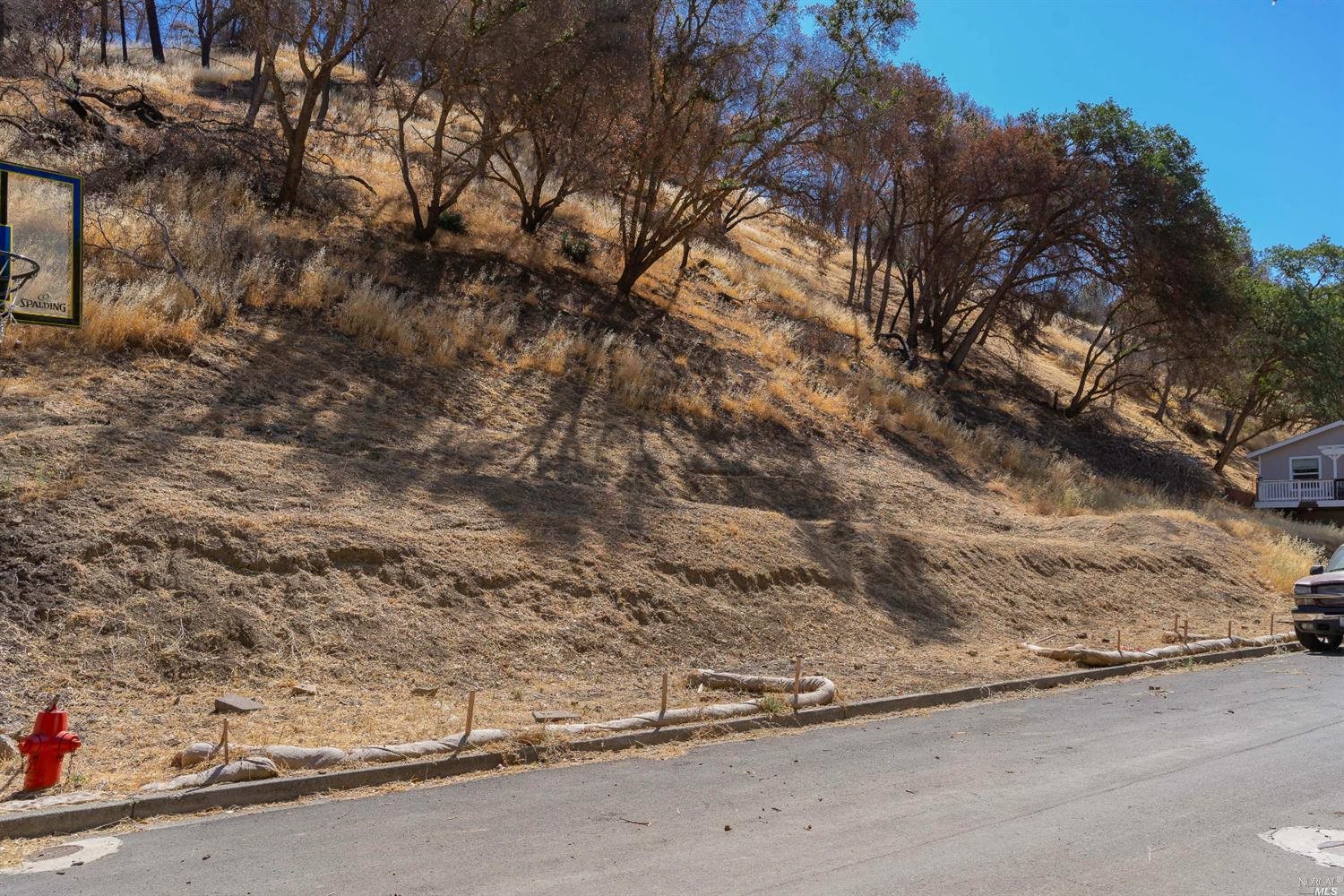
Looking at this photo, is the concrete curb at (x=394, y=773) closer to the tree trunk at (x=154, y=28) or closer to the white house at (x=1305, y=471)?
the white house at (x=1305, y=471)

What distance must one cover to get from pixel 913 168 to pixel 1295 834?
30.2m

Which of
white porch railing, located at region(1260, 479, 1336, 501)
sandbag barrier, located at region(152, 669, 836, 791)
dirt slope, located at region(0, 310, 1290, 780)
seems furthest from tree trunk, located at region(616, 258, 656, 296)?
white porch railing, located at region(1260, 479, 1336, 501)

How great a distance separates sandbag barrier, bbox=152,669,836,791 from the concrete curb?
108 millimetres

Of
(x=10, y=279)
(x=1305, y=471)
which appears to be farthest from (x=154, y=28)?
(x=1305, y=471)

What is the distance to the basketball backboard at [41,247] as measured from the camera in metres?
10.6

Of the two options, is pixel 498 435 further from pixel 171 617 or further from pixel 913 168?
pixel 913 168

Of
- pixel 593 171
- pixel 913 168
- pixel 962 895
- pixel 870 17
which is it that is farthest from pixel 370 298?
pixel 913 168

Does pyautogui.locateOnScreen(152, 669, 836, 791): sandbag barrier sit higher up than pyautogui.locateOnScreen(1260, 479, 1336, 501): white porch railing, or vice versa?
pyautogui.locateOnScreen(152, 669, 836, 791): sandbag barrier

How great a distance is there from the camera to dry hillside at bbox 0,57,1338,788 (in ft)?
28.7

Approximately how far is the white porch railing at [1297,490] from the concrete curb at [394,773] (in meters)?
32.8

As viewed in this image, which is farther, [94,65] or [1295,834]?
[94,65]

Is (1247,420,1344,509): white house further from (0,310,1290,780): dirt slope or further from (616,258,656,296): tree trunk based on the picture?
(616,258,656,296): tree trunk

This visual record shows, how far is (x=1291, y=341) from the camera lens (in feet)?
129

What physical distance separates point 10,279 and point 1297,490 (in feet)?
133
